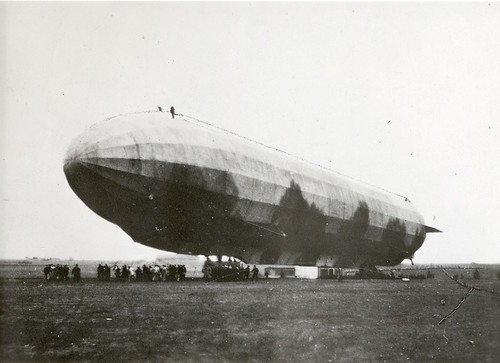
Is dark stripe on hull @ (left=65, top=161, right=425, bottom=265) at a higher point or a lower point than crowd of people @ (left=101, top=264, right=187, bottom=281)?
higher

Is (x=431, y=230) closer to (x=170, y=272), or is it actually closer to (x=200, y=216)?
(x=170, y=272)

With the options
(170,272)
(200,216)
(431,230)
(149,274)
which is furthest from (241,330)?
(431,230)

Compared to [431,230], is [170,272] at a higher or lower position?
lower

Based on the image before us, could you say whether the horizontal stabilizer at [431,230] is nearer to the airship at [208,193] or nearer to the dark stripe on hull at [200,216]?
the airship at [208,193]

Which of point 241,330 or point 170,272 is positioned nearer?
point 241,330

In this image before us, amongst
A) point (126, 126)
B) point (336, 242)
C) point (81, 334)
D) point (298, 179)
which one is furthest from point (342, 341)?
point (336, 242)

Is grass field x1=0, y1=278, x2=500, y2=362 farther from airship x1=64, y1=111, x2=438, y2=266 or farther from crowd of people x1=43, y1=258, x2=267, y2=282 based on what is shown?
crowd of people x1=43, y1=258, x2=267, y2=282

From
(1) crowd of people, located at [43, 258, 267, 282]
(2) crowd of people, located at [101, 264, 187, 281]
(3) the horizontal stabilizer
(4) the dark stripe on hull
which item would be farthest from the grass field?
(3) the horizontal stabilizer
